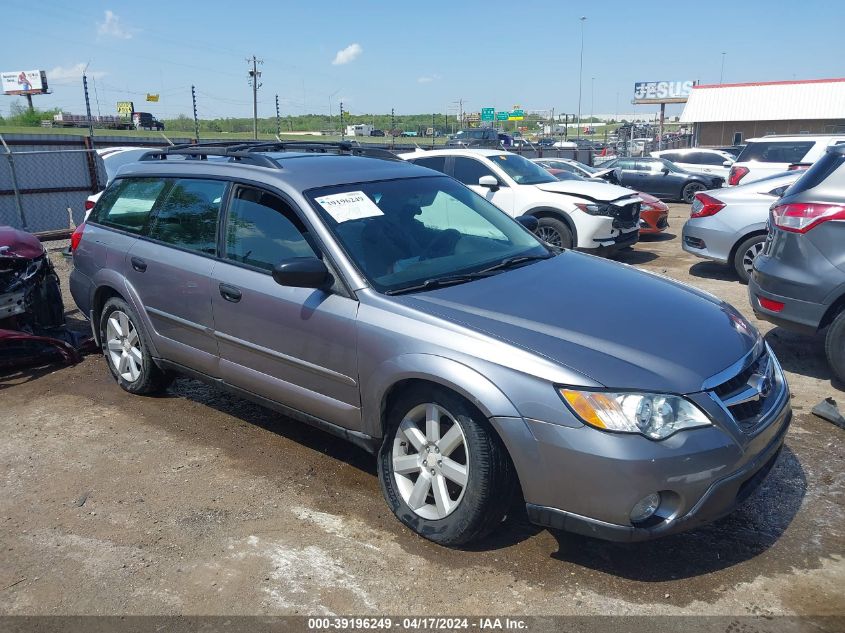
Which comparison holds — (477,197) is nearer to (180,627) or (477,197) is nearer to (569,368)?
(569,368)

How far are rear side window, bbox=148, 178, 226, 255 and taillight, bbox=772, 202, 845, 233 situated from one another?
3.97 metres

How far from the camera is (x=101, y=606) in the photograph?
3.01 meters

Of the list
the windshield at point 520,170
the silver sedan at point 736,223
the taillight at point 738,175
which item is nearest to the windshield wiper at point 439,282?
the silver sedan at point 736,223

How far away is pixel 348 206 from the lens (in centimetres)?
395

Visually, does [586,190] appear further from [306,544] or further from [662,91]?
[662,91]

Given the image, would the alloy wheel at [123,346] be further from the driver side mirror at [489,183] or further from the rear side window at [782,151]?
the rear side window at [782,151]

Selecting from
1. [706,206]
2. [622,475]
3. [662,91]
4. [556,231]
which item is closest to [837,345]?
[622,475]

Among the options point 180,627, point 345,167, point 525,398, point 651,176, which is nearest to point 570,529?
point 525,398

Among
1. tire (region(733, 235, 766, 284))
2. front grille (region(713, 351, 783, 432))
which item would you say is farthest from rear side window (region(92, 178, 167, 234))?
tire (region(733, 235, 766, 284))

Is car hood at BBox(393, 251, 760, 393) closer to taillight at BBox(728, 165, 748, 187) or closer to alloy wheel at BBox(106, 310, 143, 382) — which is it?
alloy wheel at BBox(106, 310, 143, 382)

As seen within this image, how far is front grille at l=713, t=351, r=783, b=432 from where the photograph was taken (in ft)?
9.91

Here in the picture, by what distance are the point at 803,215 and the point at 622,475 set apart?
11.0 ft

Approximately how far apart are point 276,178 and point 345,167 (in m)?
0.47

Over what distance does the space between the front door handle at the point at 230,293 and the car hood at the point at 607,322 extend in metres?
1.12
